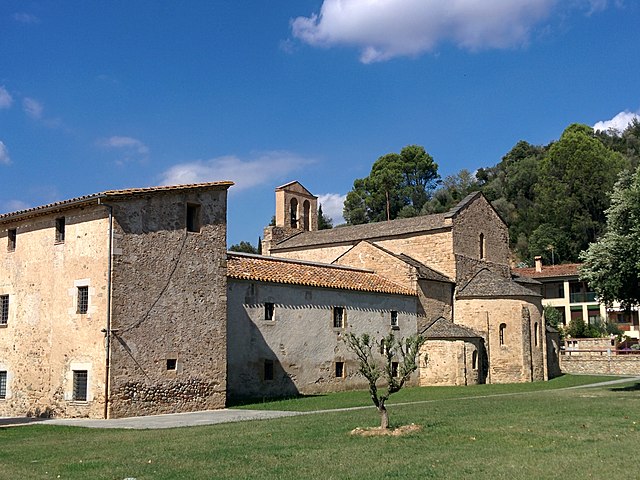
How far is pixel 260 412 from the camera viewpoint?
2256cm

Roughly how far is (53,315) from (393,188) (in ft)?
236

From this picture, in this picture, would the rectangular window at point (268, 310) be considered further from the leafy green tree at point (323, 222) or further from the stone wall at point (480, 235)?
the leafy green tree at point (323, 222)

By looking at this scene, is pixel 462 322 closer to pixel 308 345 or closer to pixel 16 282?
pixel 308 345

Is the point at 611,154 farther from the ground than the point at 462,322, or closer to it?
farther from the ground

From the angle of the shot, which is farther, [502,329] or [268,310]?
[502,329]

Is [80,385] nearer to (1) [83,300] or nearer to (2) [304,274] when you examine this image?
(1) [83,300]

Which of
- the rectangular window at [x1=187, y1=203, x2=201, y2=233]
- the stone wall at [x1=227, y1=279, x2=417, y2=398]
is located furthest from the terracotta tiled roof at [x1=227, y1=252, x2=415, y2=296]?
the rectangular window at [x1=187, y1=203, x2=201, y2=233]

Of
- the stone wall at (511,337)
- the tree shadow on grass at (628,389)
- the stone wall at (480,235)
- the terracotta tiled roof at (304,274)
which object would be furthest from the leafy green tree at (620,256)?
the stone wall at (480,235)

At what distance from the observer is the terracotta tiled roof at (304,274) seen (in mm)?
28622

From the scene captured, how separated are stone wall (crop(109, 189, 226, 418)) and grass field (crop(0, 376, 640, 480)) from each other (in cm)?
356

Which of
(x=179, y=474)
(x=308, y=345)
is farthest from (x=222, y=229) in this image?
(x=179, y=474)

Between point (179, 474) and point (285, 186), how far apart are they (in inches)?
1518

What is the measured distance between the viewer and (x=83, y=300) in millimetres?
22938

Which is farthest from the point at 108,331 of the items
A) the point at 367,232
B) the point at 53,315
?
the point at 367,232
